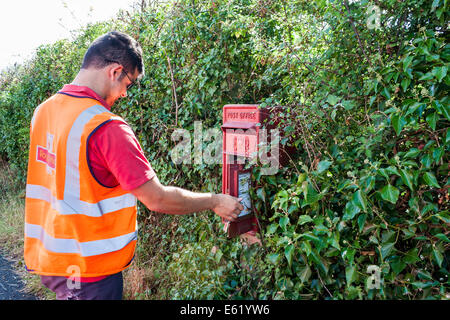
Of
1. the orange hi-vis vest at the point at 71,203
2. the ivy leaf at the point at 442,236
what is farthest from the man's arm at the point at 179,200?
the ivy leaf at the point at 442,236

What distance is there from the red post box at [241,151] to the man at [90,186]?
36cm

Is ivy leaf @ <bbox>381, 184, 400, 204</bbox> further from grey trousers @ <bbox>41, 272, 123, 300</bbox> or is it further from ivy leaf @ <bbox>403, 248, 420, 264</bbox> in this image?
grey trousers @ <bbox>41, 272, 123, 300</bbox>

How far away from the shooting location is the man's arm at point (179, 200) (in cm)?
169

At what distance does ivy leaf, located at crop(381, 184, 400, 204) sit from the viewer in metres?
1.48

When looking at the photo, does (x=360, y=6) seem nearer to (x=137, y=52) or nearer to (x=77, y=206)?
(x=137, y=52)

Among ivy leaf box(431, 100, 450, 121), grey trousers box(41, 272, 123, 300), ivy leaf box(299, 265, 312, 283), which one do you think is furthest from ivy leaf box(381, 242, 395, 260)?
grey trousers box(41, 272, 123, 300)

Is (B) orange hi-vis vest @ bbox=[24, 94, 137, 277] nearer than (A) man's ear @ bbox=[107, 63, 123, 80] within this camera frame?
Yes

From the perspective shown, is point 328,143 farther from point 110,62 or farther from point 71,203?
point 71,203

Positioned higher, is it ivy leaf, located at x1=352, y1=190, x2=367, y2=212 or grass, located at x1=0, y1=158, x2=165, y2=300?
ivy leaf, located at x1=352, y1=190, x2=367, y2=212

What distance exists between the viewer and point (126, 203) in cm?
184

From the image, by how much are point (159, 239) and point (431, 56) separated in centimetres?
329

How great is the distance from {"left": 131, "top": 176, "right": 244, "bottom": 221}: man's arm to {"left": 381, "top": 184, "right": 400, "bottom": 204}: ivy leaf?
0.93m

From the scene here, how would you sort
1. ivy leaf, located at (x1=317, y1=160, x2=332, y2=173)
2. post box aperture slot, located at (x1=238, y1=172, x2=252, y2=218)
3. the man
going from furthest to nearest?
post box aperture slot, located at (x1=238, y1=172, x2=252, y2=218) → ivy leaf, located at (x1=317, y1=160, x2=332, y2=173) → the man
